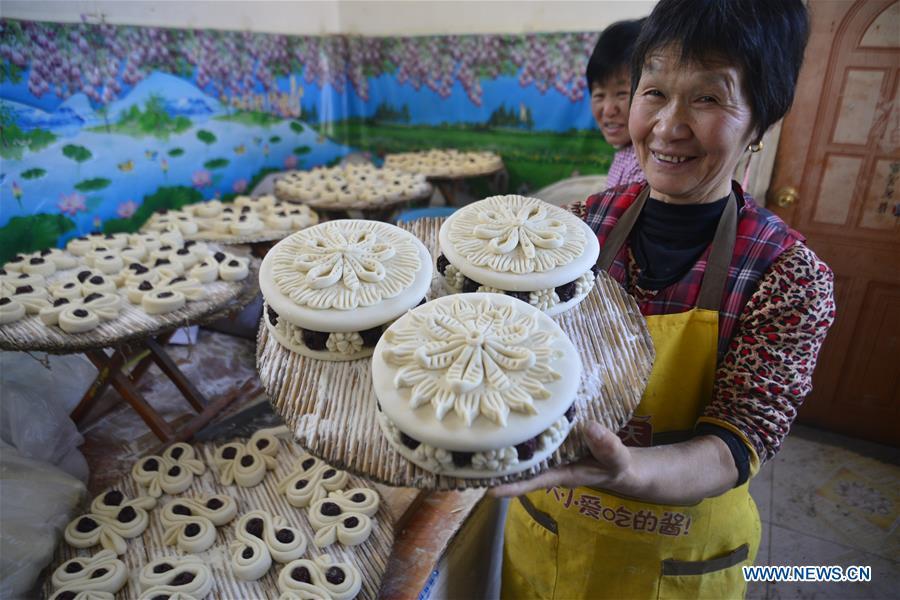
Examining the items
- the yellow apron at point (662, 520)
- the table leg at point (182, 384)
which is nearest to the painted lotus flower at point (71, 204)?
the table leg at point (182, 384)

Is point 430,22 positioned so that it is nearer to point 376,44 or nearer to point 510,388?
point 376,44

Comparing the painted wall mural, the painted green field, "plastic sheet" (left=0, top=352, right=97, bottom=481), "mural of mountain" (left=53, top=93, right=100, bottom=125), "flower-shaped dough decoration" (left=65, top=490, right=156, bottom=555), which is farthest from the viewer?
the painted green field

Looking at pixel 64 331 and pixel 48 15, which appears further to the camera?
pixel 48 15

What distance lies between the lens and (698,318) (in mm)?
1396

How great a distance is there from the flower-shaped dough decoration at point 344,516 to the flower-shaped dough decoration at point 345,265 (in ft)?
3.38

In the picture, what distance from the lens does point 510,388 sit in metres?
1.19

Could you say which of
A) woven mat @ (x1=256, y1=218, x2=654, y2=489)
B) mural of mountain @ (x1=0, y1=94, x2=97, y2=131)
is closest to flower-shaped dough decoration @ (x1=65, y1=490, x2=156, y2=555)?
woven mat @ (x1=256, y1=218, x2=654, y2=489)

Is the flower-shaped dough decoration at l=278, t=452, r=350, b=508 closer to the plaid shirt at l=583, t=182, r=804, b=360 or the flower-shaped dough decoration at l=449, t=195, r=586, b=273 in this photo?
the flower-shaped dough decoration at l=449, t=195, r=586, b=273

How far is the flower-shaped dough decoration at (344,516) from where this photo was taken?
1.93 m

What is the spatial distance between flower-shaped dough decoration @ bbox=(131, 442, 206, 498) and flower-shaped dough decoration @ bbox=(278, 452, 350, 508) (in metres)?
0.47

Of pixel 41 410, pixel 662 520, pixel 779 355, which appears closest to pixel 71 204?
pixel 41 410

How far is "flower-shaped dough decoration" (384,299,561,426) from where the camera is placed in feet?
3.81

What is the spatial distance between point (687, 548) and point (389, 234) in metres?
1.40

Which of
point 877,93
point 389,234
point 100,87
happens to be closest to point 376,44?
point 100,87
